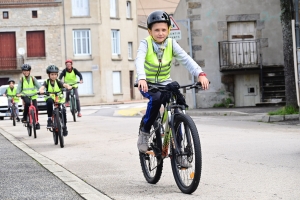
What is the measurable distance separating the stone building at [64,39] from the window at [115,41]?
495 mm

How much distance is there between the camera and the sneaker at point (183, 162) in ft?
22.2

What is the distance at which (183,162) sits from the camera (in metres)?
6.84

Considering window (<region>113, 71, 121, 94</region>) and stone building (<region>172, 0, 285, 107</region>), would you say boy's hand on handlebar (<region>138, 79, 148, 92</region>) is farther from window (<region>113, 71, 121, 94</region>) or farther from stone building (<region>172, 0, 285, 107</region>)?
window (<region>113, 71, 121, 94</region>)

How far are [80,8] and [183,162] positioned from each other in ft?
164

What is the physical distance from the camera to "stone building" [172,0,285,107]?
87.6ft

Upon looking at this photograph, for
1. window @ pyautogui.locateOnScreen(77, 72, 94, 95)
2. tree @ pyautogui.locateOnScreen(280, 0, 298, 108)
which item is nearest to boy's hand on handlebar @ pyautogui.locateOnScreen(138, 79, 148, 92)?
tree @ pyautogui.locateOnScreen(280, 0, 298, 108)

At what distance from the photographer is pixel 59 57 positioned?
5559 cm

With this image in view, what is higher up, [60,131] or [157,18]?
[157,18]

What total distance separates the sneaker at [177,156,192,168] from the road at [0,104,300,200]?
0.90 feet

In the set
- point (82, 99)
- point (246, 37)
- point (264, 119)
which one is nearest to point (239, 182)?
point (264, 119)

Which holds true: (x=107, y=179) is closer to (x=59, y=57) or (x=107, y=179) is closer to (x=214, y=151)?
(x=214, y=151)

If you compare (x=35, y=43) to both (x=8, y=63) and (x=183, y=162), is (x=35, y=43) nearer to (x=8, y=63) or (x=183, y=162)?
(x=8, y=63)

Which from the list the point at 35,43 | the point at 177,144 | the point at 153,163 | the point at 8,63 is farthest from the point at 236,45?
the point at 8,63

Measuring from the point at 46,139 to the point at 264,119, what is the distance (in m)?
Result: 5.35
